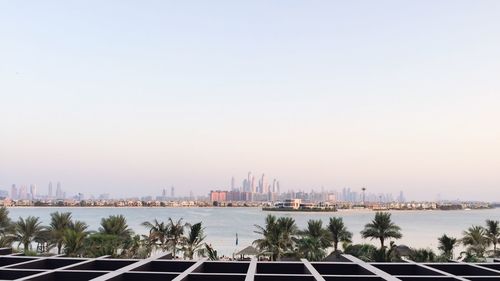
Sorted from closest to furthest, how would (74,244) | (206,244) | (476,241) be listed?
(74,244) → (206,244) → (476,241)

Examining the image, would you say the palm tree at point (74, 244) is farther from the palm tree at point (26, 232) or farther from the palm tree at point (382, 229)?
the palm tree at point (382, 229)

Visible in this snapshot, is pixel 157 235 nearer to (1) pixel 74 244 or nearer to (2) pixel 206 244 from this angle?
(2) pixel 206 244

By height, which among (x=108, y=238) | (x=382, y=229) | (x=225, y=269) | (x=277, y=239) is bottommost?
(x=277, y=239)

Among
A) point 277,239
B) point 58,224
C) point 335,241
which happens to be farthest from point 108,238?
point 335,241

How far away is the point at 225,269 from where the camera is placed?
24469 millimetres

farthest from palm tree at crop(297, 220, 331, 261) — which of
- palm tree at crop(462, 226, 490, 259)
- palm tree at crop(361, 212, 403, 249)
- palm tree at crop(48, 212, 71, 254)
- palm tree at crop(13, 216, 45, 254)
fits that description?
palm tree at crop(13, 216, 45, 254)

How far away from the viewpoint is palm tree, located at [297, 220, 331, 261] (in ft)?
162

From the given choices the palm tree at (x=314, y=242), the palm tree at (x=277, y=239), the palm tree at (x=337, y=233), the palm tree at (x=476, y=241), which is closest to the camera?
the palm tree at (x=314, y=242)

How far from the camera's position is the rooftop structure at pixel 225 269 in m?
20.9

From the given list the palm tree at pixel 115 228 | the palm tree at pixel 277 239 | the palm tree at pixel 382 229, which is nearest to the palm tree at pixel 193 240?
the palm tree at pixel 277 239

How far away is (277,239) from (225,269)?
86.3 feet

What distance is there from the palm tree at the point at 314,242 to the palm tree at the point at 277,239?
143 centimetres

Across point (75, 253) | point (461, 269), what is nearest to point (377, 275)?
point (461, 269)

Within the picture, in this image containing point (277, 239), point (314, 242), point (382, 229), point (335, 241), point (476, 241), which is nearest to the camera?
point (277, 239)
